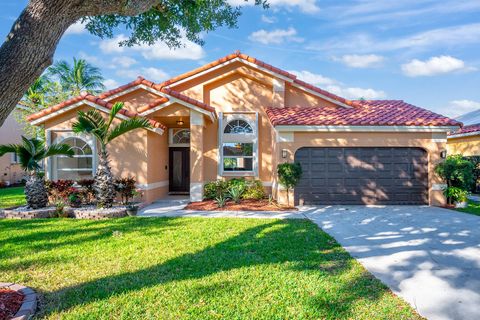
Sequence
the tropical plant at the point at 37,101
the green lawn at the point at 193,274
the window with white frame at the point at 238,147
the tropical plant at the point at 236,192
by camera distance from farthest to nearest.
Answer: the tropical plant at the point at 37,101, the window with white frame at the point at 238,147, the tropical plant at the point at 236,192, the green lawn at the point at 193,274

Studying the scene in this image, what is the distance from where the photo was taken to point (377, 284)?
4301 mm

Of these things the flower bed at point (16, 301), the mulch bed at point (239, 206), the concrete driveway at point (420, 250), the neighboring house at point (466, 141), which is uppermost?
the neighboring house at point (466, 141)

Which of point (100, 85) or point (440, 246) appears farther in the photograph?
point (100, 85)

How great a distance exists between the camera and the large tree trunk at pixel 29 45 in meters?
2.98

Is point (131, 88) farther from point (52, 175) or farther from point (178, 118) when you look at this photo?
point (52, 175)

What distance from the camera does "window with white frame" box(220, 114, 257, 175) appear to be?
14.1m

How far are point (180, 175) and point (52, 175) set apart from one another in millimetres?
5880

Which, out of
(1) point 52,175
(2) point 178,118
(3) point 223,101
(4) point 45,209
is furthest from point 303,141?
(1) point 52,175

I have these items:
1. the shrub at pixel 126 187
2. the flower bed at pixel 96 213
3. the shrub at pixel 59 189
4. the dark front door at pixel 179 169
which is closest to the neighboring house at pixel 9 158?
the shrub at pixel 59 189

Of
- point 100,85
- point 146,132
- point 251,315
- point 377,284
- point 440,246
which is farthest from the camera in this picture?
point 100,85

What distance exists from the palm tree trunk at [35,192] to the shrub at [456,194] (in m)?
15.5

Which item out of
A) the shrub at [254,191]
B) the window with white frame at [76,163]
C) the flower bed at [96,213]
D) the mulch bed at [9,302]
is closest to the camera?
the mulch bed at [9,302]

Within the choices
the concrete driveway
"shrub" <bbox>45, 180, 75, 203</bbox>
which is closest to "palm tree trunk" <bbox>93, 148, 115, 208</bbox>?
"shrub" <bbox>45, 180, 75, 203</bbox>

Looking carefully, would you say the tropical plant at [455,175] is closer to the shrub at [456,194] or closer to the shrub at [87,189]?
the shrub at [456,194]
